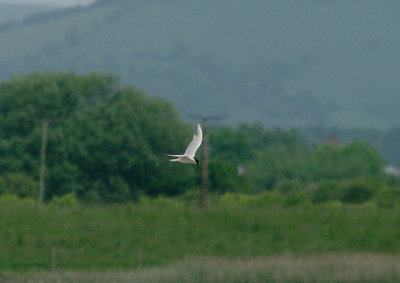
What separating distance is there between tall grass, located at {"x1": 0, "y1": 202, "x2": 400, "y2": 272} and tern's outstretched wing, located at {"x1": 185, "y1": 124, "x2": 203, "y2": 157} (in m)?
30.5

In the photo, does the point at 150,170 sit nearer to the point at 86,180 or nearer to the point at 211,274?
the point at 86,180

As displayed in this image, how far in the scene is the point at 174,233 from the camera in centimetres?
4375

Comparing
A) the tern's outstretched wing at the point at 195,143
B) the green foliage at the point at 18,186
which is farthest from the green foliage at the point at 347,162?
the tern's outstretched wing at the point at 195,143

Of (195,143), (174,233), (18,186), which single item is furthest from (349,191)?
(195,143)

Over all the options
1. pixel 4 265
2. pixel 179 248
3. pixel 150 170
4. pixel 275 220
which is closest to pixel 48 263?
pixel 4 265

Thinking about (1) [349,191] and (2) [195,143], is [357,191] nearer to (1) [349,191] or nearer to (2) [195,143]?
(1) [349,191]

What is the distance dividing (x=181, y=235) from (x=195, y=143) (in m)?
38.8

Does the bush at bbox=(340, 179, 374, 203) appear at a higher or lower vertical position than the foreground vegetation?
higher

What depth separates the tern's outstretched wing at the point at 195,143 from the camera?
4.54m

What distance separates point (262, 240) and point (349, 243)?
4.27 metres

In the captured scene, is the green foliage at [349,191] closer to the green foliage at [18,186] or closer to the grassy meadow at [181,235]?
the grassy meadow at [181,235]

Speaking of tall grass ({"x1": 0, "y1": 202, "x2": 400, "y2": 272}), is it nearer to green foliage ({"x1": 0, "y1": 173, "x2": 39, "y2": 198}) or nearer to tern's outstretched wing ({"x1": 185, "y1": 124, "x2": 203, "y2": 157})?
green foliage ({"x1": 0, "y1": 173, "x2": 39, "y2": 198})

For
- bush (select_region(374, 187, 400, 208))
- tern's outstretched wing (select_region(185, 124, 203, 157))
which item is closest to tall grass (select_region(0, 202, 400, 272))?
bush (select_region(374, 187, 400, 208))

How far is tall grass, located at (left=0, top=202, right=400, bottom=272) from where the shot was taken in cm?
3853
